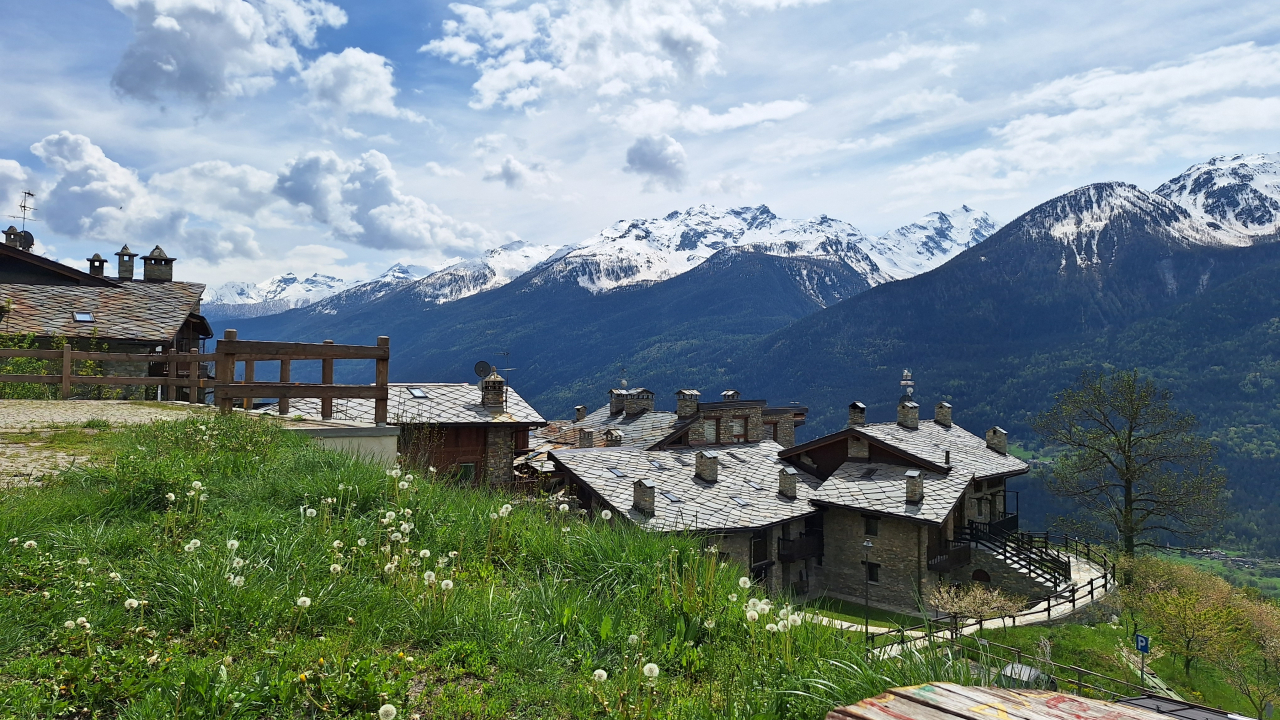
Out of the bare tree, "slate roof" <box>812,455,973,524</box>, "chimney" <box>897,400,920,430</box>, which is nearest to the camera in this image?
"slate roof" <box>812,455,973,524</box>

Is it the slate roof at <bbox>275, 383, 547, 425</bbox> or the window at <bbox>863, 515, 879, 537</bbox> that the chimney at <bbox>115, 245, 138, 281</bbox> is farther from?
the window at <bbox>863, 515, 879, 537</bbox>

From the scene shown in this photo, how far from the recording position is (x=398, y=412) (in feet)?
92.7

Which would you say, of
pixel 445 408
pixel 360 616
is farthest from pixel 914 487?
pixel 360 616

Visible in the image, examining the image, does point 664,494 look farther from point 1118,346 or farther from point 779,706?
point 1118,346

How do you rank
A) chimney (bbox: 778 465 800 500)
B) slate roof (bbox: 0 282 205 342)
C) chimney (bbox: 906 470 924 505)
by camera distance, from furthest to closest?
chimney (bbox: 778 465 800 500) → chimney (bbox: 906 470 924 505) → slate roof (bbox: 0 282 205 342)

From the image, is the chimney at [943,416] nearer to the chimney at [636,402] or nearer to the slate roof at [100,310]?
the chimney at [636,402]

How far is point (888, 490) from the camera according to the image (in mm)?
34094

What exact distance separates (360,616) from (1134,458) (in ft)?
142

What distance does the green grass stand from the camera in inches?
160

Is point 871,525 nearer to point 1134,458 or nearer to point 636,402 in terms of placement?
point 1134,458

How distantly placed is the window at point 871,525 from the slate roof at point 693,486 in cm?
247

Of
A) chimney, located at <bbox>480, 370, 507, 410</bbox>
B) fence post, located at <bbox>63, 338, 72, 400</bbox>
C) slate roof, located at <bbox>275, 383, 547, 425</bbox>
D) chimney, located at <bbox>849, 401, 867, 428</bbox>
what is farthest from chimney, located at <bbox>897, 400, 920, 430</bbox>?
fence post, located at <bbox>63, 338, 72, 400</bbox>

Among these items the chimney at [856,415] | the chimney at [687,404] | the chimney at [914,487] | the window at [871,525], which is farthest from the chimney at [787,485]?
the chimney at [687,404]

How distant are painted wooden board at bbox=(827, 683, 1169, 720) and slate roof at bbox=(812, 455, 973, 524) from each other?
2997cm
